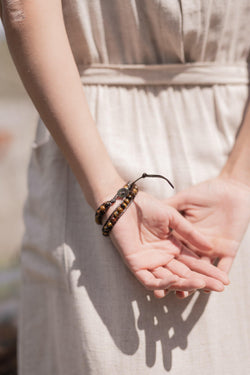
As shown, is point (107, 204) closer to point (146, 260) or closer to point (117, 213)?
point (117, 213)

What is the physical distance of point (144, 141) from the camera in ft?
2.95

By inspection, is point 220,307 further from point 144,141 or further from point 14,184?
point 14,184

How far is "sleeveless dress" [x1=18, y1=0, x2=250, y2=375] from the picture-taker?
83 centimetres

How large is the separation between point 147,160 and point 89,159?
0.15 m

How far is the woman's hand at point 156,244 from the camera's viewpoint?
779mm

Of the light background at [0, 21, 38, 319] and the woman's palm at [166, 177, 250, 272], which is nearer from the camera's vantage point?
the woman's palm at [166, 177, 250, 272]

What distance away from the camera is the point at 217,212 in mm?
882

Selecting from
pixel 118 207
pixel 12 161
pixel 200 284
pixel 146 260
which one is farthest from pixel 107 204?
pixel 12 161

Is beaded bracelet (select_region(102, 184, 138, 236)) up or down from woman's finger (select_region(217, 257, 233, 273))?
up

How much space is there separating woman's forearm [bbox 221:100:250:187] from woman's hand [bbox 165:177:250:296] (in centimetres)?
1

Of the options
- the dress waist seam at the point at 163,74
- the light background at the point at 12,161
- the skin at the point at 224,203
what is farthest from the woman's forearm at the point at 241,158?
the light background at the point at 12,161

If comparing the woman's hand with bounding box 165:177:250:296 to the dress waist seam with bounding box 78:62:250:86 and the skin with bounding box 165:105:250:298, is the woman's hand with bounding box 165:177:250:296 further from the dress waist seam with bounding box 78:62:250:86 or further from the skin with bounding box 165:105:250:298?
the dress waist seam with bounding box 78:62:250:86

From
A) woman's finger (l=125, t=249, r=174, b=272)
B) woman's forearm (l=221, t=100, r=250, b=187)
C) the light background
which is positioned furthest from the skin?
the light background

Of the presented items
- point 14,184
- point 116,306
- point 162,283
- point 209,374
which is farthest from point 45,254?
point 14,184
